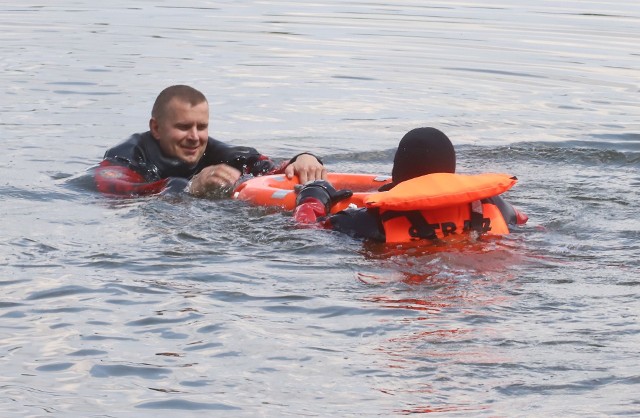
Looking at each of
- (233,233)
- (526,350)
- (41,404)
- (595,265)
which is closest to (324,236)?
(233,233)

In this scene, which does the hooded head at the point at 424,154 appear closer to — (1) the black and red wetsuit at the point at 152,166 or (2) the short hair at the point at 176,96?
(1) the black and red wetsuit at the point at 152,166

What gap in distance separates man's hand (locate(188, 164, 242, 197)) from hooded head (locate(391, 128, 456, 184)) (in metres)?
1.54

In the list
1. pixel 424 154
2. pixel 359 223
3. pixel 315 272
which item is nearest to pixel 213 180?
pixel 359 223

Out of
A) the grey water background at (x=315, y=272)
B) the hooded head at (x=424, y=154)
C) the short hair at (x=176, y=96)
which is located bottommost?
the grey water background at (x=315, y=272)

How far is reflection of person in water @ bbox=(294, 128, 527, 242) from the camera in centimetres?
661

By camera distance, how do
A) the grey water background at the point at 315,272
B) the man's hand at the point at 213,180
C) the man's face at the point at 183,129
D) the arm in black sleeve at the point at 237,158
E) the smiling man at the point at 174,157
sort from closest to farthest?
the grey water background at the point at 315,272
the man's hand at the point at 213,180
the smiling man at the point at 174,157
the man's face at the point at 183,129
the arm in black sleeve at the point at 237,158

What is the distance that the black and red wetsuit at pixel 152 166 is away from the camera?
8320mm

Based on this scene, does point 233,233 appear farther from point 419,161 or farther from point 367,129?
point 367,129

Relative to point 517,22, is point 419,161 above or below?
below

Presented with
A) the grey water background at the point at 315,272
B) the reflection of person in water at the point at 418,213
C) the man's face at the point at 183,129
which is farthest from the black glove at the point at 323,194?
the man's face at the point at 183,129

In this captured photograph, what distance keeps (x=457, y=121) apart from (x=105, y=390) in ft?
25.5

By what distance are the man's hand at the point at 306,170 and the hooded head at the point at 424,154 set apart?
1.44m

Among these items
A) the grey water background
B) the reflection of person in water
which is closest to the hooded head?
the reflection of person in water

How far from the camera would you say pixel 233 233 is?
7.12 meters
